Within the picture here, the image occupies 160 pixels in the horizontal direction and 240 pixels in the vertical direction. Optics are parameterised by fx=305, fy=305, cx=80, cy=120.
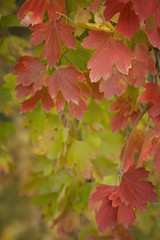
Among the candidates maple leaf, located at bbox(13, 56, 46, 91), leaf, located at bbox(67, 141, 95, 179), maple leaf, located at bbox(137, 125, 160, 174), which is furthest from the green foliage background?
maple leaf, located at bbox(137, 125, 160, 174)

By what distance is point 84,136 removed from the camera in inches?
63.7

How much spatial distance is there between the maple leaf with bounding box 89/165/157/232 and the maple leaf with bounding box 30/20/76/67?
41 cm

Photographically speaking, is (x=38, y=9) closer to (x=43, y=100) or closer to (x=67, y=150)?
(x=43, y=100)

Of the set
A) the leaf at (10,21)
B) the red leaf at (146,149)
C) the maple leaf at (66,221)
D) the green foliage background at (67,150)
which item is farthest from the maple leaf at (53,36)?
the maple leaf at (66,221)

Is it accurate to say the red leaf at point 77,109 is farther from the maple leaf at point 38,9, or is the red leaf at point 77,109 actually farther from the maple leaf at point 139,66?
the maple leaf at point 38,9

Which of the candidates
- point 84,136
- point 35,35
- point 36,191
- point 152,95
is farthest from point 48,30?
point 36,191

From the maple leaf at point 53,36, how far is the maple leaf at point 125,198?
0.41m

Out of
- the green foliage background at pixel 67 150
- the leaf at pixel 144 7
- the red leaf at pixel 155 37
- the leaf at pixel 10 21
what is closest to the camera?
the leaf at pixel 144 7

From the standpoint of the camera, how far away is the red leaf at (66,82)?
891 millimetres

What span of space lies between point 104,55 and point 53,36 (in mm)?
155

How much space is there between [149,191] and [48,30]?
0.56 m

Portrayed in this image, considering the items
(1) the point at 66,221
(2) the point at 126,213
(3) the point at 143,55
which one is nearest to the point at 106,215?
(2) the point at 126,213

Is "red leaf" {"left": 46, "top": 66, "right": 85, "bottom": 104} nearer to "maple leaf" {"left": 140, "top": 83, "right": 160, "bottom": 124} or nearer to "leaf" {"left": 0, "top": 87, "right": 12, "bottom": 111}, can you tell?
"maple leaf" {"left": 140, "top": 83, "right": 160, "bottom": 124}

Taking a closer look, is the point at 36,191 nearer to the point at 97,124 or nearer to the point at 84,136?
the point at 84,136
